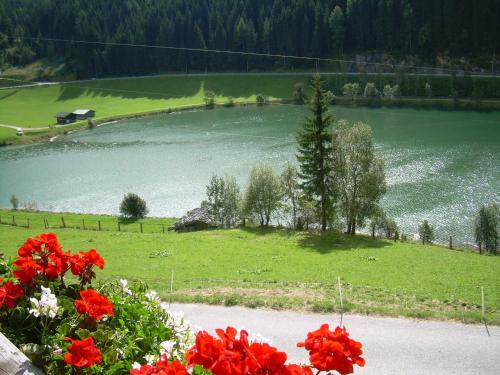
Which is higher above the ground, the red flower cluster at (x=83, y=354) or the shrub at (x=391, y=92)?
the red flower cluster at (x=83, y=354)

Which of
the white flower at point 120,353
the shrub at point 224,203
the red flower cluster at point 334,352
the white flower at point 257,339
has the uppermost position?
the red flower cluster at point 334,352

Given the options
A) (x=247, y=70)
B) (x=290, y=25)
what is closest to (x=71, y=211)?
(x=247, y=70)

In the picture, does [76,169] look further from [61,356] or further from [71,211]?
[61,356]

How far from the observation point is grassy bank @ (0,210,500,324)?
17.1 meters

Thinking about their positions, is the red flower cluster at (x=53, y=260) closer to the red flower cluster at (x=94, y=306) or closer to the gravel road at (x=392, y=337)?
the red flower cluster at (x=94, y=306)

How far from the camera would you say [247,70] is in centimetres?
13462

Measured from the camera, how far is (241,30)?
137875 millimetres

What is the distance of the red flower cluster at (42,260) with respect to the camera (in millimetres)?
7416

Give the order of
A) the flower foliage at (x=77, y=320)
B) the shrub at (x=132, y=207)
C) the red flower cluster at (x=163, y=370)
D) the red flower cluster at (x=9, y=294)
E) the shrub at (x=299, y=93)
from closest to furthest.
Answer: the red flower cluster at (x=163, y=370) → the flower foliage at (x=77, y=320) → the red flower cluster at (x=9, y=294) → the shrub at (x=132, y=207) → the shrub at (x=299, y=93)

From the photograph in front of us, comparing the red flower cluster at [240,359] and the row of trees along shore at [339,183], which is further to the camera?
the row of trees along shore at [339,183]

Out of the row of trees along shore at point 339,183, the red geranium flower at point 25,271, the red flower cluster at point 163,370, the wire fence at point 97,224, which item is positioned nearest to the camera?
the red flower cluster at point 163,370

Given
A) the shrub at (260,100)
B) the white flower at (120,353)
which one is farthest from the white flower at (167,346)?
the shrub at (260,100)

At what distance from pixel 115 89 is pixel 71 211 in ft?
268

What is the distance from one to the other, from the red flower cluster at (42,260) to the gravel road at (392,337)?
650cm
